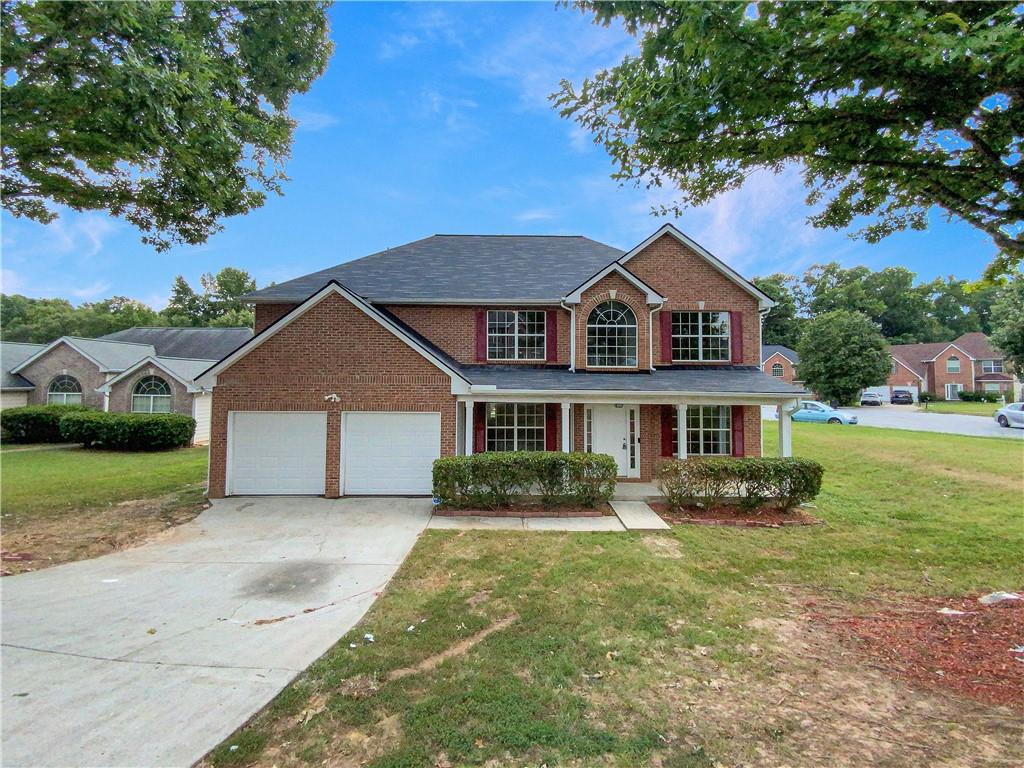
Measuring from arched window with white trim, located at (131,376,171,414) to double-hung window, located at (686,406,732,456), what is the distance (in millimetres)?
22981

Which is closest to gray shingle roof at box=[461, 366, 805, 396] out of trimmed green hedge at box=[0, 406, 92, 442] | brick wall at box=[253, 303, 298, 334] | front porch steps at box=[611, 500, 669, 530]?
front porch steps at box=[611, 500, 669, 530]

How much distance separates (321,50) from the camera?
434 inches

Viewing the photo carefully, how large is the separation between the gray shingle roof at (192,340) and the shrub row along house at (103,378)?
3784 millimetres

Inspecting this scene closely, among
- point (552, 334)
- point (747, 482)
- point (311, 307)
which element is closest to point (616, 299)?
point (552, 334)

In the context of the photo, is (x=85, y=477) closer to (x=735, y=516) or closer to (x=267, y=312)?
(x=267, y=312)

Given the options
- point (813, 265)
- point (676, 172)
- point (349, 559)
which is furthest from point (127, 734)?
point (813, 265)

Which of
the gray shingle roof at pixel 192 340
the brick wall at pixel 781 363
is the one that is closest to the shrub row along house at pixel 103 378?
the gray shingle roof at pixel 192 340

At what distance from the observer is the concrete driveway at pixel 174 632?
3.08 meters

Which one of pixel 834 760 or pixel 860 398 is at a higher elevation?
pixel 860 398

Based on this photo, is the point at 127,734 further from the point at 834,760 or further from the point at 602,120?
the point at 602,120

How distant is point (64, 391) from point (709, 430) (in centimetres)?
3022

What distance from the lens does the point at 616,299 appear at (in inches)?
473

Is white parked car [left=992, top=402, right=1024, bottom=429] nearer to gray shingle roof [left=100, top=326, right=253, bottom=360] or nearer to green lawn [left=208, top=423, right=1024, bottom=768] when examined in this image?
green lawn [left=208, top=423, right=1024, bottom=768]

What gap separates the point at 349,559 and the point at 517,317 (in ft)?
26.6
